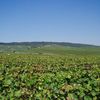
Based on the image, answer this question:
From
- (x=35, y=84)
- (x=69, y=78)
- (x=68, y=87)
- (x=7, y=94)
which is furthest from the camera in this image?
(x=69, y=78)

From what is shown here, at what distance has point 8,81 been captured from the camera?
→ 1152 centimetres

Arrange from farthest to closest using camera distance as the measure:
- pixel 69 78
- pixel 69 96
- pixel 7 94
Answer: pixel 69 78
pixel 7 94
pixel 69 96

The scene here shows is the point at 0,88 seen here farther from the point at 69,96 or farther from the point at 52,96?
the point at 69,96

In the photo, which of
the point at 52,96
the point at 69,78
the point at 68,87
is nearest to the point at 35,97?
the point at 52,96

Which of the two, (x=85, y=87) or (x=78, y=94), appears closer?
(x=78, y=94)

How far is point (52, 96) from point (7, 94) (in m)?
1.80

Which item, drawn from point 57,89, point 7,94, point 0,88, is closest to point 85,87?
point 57,89

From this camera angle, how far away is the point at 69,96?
29.6ft

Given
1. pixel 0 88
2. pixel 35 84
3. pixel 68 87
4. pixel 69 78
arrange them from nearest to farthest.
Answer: pixel 68 87 → pixel 0 88 → pixel 35 84 → pixel 69 78

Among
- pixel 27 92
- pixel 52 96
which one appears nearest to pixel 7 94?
pixel 27 92

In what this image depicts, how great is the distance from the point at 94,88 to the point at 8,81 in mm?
3582

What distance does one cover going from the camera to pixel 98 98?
32.1ft

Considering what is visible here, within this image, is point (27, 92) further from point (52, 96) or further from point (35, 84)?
point (35, 84)

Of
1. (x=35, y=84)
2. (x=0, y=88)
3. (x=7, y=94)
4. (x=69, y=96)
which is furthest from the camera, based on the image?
(x=35, y=84)
